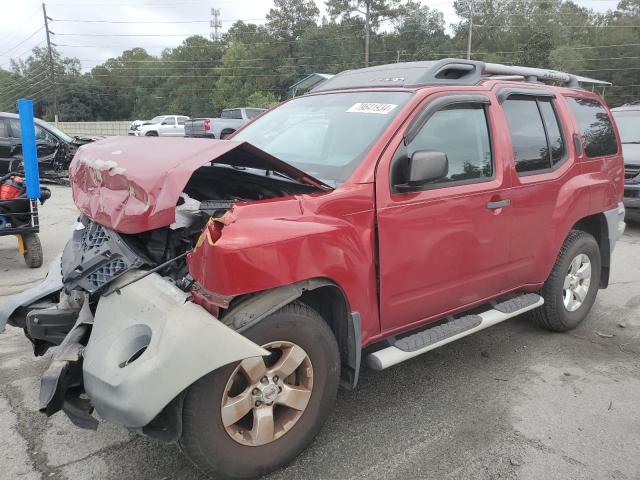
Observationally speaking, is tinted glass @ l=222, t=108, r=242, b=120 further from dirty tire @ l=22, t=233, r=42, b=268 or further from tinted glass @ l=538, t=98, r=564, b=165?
tinted glass @ l=538, t=98, r=564, b=165

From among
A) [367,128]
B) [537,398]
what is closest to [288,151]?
[367,128]

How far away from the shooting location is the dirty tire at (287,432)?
7.33 feet

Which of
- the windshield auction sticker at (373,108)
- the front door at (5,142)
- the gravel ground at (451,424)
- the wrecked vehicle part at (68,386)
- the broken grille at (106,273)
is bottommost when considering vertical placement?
the gravel ground at (451,424)

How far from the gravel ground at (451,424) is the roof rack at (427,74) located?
79.6 inches

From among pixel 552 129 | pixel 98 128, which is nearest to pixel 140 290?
pixel 552 129

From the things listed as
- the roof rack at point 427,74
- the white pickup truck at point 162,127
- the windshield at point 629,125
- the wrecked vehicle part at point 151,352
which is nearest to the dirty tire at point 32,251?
the roof rack at point 427,74

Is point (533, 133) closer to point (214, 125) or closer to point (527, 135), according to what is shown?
point (527, 135)

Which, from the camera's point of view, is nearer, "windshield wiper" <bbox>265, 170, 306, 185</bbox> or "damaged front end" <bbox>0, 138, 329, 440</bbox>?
"damaged front end" <bbox>0, 138, 329, 440</bbox>

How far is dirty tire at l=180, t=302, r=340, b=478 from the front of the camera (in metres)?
2.23

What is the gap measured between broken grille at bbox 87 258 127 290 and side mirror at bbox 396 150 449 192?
5.13 feet

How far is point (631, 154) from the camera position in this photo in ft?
29.6

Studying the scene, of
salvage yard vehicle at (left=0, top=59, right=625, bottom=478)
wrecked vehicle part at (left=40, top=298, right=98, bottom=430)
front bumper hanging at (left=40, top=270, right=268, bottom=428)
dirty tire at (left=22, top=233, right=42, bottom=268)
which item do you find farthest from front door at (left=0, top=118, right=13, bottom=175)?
front bumper hanging at (left=40, top=270, right=268, bottom=428)

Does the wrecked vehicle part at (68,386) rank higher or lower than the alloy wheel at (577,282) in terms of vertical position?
higher

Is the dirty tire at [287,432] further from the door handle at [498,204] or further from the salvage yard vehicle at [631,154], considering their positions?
the salvage yard vehicle at [631,154]
